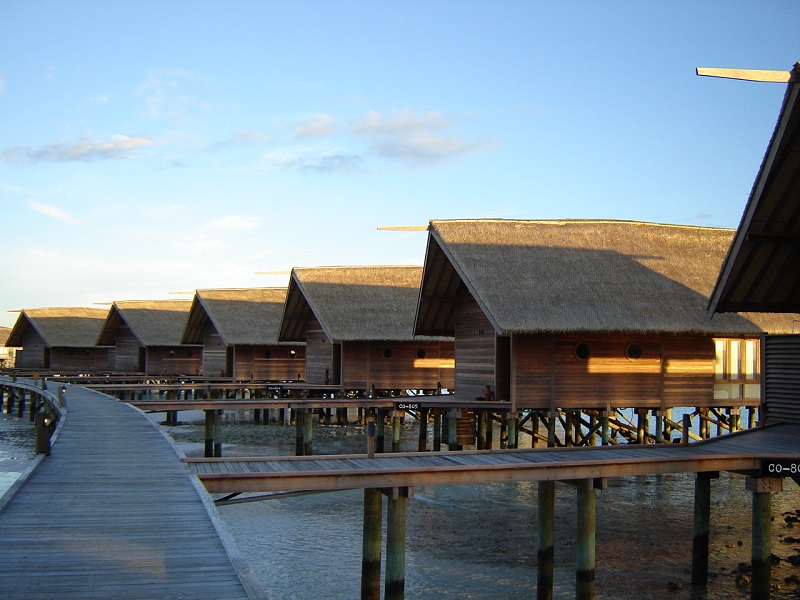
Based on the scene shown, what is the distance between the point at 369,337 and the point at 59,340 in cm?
3516

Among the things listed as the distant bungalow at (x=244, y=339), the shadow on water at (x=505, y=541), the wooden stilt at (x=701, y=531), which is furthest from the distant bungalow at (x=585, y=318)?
the distant bungalow at (x=244, y=339)

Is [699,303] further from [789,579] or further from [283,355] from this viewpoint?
[283,355]

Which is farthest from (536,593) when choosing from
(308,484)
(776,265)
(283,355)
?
(283,355)

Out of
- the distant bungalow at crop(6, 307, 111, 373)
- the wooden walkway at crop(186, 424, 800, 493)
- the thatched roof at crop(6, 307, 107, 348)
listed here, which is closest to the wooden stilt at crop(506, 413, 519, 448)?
the wooden walkway at crop(186, 424, 800, 493)

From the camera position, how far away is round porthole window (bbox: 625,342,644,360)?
21.7 metres

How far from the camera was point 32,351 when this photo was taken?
5950cm

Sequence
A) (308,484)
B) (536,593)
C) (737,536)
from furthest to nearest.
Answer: (737,536), (536,593), (308,484)

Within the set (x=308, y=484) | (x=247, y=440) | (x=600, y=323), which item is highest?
(x=600, y=323)

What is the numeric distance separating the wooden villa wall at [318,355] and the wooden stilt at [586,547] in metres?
19.3

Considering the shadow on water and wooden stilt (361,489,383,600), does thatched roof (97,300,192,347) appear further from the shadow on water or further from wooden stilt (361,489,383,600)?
wooden stilt (361,489,383,600)

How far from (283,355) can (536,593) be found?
29.7 m

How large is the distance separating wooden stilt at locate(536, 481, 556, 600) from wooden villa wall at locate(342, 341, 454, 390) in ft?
58.3

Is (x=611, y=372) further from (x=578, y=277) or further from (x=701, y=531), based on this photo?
(x=701, y=531)

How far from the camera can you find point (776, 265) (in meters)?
15.4
